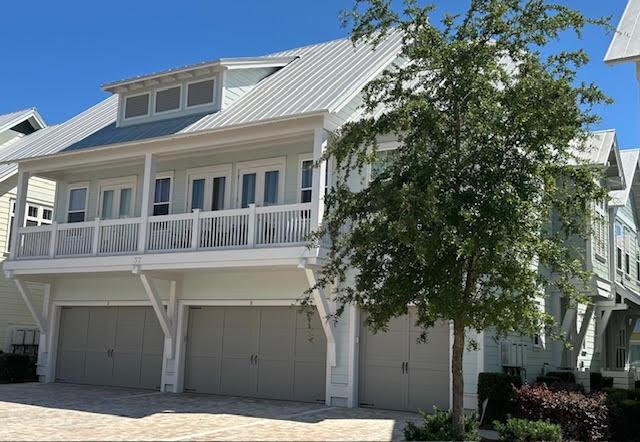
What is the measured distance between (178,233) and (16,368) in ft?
26.8

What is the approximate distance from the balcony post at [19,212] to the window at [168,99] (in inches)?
178

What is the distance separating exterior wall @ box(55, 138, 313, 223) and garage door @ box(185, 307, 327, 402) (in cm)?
305

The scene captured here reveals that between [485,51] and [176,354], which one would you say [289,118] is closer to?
[485,51]

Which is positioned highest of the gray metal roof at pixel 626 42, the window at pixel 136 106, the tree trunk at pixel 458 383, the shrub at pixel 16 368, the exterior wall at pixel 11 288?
the window at pixel 136 106

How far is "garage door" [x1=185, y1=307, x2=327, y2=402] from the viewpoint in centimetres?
1791

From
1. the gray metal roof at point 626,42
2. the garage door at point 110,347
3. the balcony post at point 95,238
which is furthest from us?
the garage door at point 110,347

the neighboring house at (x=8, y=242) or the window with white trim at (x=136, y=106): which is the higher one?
the window with white trim at (x=136, y=106)

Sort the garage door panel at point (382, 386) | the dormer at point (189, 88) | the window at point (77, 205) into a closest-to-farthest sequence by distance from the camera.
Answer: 1. the garage door panel at point (382, 386)
2. the dormer at point (189, 88)
3. the window at point (77, 205)

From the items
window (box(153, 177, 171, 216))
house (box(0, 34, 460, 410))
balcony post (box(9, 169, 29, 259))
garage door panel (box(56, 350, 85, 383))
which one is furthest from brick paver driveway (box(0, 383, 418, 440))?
window (box(153, 177, 171, 216))

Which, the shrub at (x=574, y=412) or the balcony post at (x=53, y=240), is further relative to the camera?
the balcony post at (x=53, y=240)

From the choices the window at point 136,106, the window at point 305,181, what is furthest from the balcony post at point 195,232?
the window at point 136,106

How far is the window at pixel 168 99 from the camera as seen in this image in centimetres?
2091

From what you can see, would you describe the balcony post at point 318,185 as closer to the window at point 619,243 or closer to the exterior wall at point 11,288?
the window at point 619,243

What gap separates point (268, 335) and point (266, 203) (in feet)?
11.3
